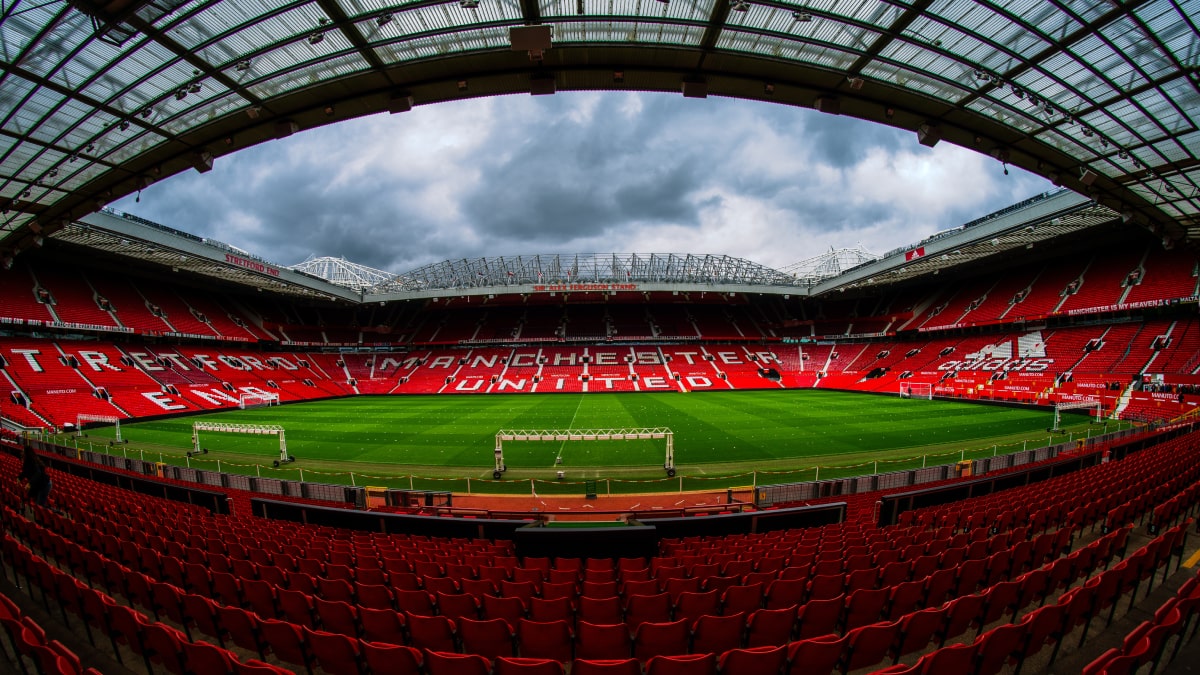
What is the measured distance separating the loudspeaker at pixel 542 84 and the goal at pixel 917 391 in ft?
133

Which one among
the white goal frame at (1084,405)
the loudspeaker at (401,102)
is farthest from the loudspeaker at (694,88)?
the white goal frame at (1084,405)

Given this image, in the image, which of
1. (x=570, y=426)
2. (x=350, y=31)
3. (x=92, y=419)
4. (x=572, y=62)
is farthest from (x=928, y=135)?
(x=92, y=419)

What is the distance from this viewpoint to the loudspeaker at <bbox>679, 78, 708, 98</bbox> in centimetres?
926

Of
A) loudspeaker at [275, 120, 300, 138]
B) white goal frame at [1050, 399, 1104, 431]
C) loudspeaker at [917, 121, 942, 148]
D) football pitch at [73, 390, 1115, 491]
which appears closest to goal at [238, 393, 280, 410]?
football pitch at [73, 390, 1115, 491]

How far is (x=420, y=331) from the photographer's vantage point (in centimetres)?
6138

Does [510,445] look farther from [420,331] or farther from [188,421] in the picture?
[420,331]

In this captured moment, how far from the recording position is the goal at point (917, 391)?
3728cm

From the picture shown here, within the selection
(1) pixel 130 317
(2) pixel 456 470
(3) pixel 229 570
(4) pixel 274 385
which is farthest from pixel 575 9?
(1) pixel 130 317

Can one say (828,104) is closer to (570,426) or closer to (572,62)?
(572,62)

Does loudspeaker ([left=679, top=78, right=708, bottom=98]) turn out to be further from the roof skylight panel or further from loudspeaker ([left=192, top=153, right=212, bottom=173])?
loudspeaker ([left=192, top=153, right=212, bottom=173])

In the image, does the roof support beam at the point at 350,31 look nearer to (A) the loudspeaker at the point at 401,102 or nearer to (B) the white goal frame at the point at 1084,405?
(A) the loudspeaker at the point at 401,102

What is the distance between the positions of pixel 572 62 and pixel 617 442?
57.6 feet

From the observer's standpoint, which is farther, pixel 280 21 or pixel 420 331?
pixel 420 331

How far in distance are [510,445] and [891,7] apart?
68.1 feet
